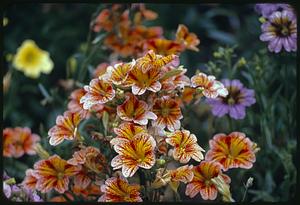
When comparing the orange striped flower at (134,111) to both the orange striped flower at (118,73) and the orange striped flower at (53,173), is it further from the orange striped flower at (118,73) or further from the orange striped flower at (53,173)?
the orange striped flower at (53,173)

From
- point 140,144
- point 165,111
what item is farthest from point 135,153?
point 165,111

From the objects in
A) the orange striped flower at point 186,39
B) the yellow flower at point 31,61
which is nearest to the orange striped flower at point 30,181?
the orange striped flower at point 186,39

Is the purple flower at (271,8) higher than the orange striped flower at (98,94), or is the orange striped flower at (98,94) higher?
the purple flower at (271,8)

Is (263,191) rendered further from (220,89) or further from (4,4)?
(4,4)

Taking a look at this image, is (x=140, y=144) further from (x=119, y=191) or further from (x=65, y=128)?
(x=65, y=128)

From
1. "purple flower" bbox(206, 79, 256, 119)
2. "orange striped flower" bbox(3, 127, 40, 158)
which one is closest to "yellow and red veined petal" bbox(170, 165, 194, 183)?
"purple flower" bbox(206, 79, 256, 119)
